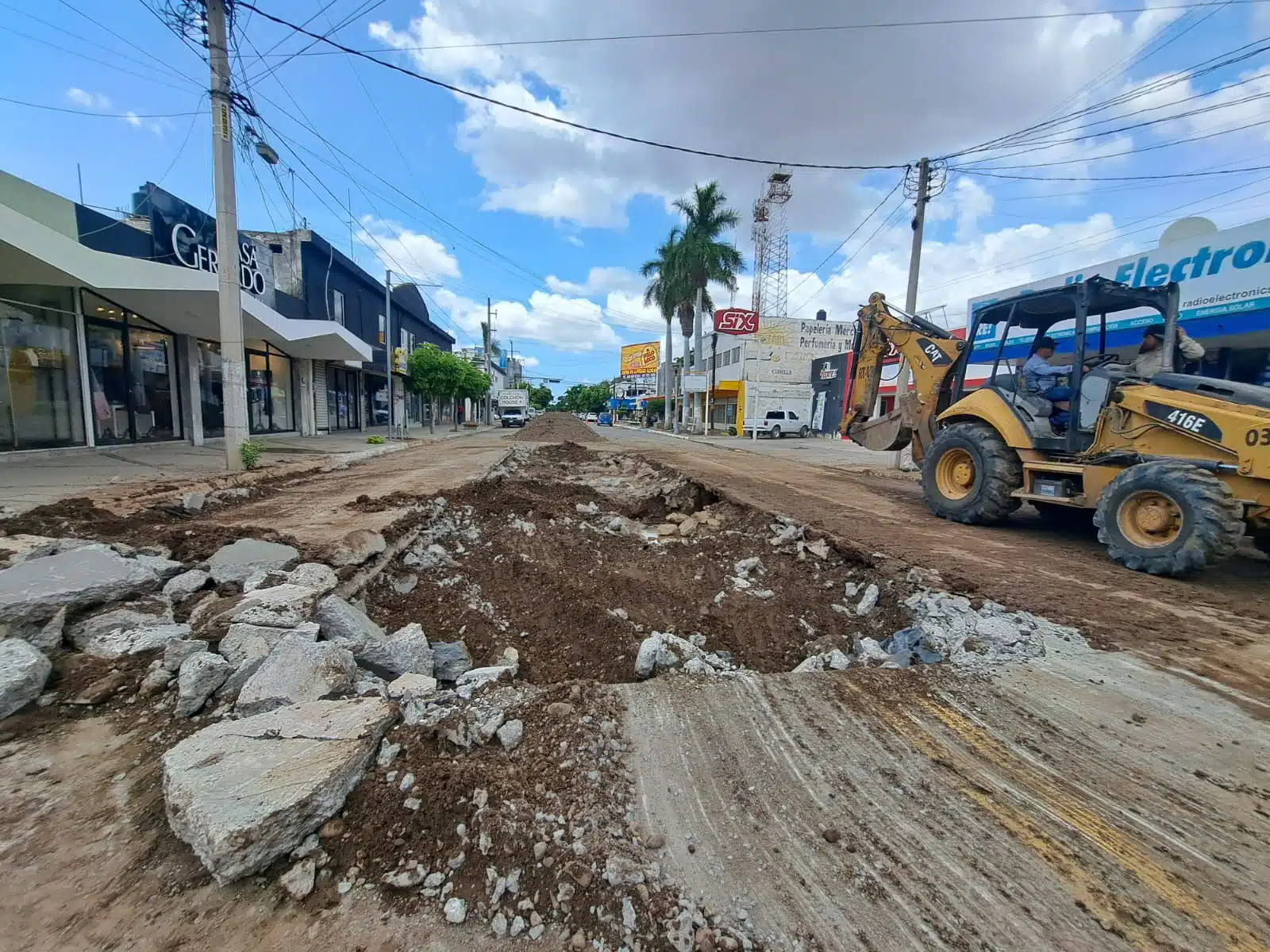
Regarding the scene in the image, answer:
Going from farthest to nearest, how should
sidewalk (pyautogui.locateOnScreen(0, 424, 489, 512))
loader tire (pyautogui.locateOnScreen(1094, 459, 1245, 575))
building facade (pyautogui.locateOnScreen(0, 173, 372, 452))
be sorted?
building facade (pyautogui.locateOnScreen(0, 173, 372, 452)), sidewalk (pyautogui.locateOnScreen(0, 424, 489, 512)), loader tire (pyautogui.locateOnScreen(1094, 459, 1245, 575))

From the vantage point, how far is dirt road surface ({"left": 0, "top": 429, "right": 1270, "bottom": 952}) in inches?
66.6

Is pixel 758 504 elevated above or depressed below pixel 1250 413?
below

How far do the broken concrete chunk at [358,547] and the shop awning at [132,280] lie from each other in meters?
9.33

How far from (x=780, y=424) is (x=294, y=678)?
3686cm

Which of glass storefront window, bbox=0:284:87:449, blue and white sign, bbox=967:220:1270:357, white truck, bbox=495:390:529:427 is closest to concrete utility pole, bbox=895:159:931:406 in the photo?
blue and white sign, bbox=967:220:1270:357

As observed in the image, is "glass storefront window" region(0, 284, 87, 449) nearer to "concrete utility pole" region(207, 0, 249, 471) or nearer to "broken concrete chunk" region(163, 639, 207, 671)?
"concrete utility pole" region(207, 0, 249, 471)

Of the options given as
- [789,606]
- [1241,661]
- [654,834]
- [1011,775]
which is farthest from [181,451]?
[1241,661]

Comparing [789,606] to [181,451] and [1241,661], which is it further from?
[181,451]

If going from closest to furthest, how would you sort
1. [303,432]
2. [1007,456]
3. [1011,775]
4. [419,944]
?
[419,944] → [1011,775] → [1007,456] → [303,432]

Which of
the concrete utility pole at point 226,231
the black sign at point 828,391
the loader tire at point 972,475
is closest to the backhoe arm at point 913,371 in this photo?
the loader tire at point 972,475

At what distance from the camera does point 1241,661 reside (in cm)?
339

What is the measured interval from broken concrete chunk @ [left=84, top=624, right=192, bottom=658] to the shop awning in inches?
415

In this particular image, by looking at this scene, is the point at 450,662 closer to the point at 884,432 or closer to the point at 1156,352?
the point at 884,432

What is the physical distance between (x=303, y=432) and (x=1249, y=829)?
86.1 ft
